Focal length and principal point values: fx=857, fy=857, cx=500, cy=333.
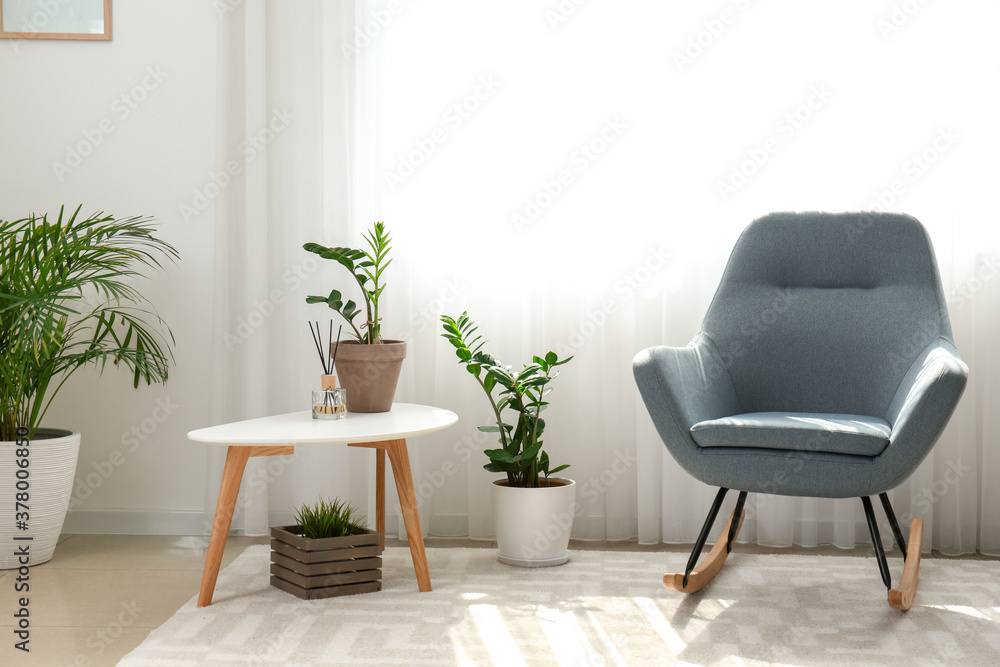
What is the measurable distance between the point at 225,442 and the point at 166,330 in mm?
1034

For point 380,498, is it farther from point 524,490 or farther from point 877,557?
point 877,557

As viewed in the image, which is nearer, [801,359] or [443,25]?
[801,359]

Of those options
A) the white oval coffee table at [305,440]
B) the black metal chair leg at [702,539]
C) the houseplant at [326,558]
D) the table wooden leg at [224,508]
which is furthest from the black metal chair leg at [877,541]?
the table wooden leg at [224,508]

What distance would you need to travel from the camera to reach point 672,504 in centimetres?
257

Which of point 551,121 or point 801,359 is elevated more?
point 551,121

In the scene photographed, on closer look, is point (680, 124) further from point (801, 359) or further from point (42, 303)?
point (42, 303)

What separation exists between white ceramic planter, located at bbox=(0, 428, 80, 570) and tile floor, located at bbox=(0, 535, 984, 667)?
0.21ft

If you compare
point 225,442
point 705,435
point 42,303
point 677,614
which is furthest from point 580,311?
point 42,303

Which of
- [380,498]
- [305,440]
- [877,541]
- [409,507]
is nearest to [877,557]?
[877,541]

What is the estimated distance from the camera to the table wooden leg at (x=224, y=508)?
6.29 ft

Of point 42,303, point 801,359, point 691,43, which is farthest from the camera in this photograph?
point 691,43

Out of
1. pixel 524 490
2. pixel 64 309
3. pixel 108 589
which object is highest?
pixel 64 309

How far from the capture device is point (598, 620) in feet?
6.20

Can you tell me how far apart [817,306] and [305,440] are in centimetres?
140
